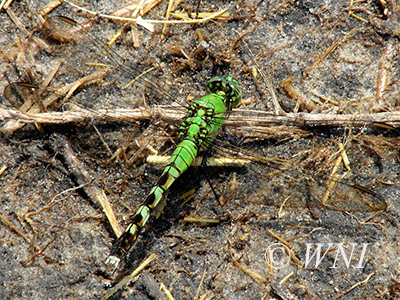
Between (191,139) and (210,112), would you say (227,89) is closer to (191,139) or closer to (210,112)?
(210,112)

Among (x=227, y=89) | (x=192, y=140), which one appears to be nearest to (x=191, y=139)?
(x=192, y=140)

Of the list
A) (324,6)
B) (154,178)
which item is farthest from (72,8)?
(324,6)

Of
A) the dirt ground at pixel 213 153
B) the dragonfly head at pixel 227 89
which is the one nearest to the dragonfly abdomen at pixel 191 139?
the dragonfly head at pixel 227 89

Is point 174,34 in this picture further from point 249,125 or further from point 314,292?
point 314,292

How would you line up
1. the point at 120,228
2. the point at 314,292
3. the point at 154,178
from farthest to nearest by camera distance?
the point at 154,178 → the point at 120,228 → the point at 314,292

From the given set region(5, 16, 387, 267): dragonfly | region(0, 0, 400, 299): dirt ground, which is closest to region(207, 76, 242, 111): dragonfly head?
region(5, 16, 387, 267): dragonfly

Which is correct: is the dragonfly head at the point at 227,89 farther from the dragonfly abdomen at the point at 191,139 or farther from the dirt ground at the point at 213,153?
the dirt ground at the point at 213,153

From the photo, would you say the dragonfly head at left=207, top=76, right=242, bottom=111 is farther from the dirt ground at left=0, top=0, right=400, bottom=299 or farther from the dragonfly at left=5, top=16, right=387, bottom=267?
the dirt ground at left=0, top=0, right=400, bottom=299

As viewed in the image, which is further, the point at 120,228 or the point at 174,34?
the point at 174,34
